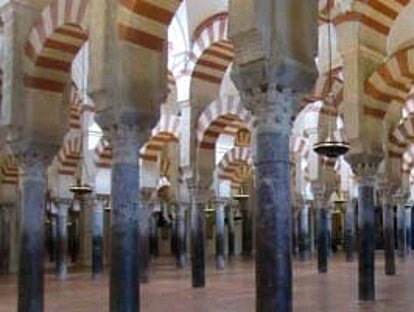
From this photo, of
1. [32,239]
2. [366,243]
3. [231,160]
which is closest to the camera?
[32,239]

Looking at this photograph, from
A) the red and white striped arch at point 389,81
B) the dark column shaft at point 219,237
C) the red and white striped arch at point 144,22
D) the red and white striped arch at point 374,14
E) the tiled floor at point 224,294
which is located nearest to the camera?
the red and white striped arch at point 144,22

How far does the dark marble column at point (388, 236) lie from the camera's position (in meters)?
10.2

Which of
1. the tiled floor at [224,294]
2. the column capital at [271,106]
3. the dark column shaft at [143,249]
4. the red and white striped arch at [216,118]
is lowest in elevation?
the tiled floor at [224,294]

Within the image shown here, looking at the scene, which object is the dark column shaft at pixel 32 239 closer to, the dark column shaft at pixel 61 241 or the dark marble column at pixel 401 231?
the dark column shaft at pixel 61 241

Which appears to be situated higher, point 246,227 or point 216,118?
point 216,118

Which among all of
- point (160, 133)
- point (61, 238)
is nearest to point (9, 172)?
point (61, 238)

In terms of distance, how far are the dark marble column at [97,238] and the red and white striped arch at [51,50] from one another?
18.4 ft

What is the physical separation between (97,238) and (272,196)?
8.75 m

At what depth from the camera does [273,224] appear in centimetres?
378

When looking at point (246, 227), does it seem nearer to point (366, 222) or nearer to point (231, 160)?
point (231, 160)

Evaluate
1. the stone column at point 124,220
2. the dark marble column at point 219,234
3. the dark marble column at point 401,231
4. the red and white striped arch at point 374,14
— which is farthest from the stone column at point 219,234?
the stone column at point 124,220

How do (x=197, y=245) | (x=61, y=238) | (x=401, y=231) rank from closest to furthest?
(x=197, y=245) → (x=61, y=238) → (x=401, y=231)

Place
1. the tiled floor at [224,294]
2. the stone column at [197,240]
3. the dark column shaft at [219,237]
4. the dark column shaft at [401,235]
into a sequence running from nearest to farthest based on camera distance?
the tiled floor at [224,294]
the stone column at [197,240]
the dark column shaft at [219,237]
the dark column shaft at [401,235]

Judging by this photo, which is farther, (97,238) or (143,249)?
(97,238)
